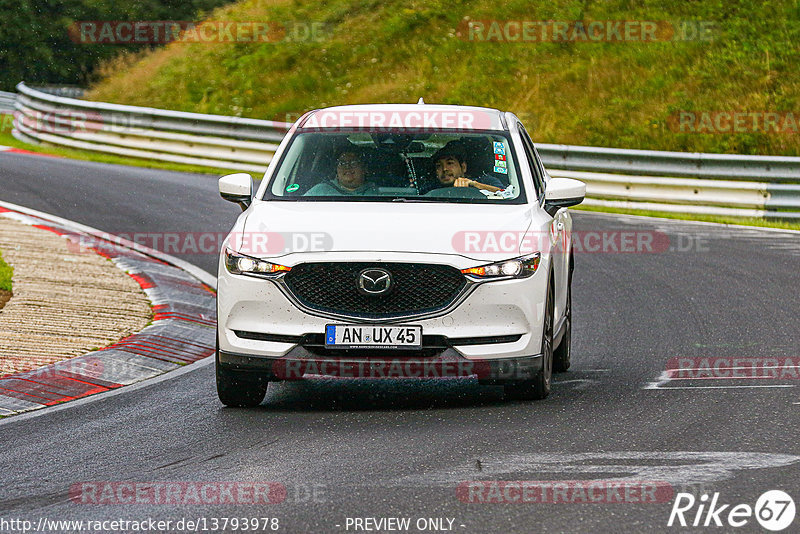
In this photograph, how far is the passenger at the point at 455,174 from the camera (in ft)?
29.6

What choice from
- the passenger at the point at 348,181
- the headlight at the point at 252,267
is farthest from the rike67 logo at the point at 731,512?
the passenger at the point at 348,181

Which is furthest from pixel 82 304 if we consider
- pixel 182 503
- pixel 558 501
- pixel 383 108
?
pixel 558 501

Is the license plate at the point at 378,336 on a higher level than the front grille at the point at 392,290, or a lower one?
lower

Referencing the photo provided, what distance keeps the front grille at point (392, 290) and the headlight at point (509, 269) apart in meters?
0.10

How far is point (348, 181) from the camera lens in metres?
9.02

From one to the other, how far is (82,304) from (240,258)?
163 inches

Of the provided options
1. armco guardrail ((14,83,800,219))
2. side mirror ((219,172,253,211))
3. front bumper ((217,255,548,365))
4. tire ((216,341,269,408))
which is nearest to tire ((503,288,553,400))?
front bumper ((217,255,548,365))

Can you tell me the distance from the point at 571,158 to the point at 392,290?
15241 mm

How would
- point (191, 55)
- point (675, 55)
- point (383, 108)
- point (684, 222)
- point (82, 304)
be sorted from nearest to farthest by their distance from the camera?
point (383, 108)
point (82, 304)
point (684, 222)
point (675, 55)
point (191, 55)

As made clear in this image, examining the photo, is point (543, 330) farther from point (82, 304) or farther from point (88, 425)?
point (82, 304)

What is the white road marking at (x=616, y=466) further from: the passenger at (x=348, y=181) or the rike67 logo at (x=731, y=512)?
the passenger at (x=348, y=181)

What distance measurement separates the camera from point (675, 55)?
95.8ft

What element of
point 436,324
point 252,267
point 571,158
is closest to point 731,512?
point 436,324

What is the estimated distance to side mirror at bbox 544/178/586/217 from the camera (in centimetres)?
897
